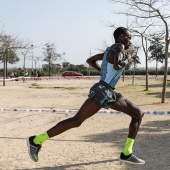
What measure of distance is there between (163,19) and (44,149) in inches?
374

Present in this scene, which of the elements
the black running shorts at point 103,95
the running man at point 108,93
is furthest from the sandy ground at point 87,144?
the black running shorts at point 103,95

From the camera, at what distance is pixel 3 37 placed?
2456 cm

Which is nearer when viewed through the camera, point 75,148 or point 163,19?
point 75,148

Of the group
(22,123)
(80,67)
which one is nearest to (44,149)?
(22,123)

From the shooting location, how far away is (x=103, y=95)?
416 centimetres

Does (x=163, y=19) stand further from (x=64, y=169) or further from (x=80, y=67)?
(x=80, y=67)

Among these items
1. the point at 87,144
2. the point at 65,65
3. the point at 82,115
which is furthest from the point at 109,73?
the point at 65,65

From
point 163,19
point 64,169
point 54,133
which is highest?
point 163,19

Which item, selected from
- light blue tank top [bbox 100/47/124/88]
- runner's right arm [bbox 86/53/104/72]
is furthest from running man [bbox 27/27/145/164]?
runner's right arm [bbox 86/53/104/72]

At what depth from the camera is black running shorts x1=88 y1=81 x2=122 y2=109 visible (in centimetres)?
416

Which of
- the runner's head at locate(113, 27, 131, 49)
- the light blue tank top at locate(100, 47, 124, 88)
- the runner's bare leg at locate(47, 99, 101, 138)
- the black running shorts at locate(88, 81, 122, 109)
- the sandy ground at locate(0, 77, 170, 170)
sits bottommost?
the sandy ground at locate(0, 77, 170, 170)

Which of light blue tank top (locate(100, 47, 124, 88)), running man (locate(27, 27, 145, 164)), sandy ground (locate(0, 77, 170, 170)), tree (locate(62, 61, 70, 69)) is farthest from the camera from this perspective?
tree (locate(62, 61, 70, 69))

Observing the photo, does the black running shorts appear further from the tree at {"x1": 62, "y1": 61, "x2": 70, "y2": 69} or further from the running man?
the tree at {"x1": 62, "y1": 61, "x2": 70, "y2": 69}

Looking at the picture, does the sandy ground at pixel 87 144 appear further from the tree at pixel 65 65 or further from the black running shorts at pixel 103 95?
the tree at pixel 65 65
